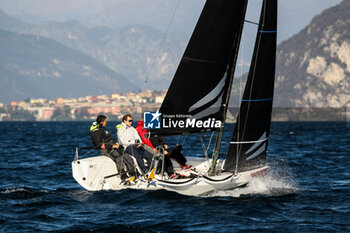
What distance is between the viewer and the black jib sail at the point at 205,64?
1413 cm

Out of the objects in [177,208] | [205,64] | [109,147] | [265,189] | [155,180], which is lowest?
[177,208]

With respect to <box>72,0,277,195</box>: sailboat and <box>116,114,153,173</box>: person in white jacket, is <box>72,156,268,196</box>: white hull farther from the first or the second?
<box>116,114,153,173</box>: person in white jacket

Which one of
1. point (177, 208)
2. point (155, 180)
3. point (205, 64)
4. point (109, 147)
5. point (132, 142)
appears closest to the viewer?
point (177, 208)

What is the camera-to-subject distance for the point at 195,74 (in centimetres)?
1420

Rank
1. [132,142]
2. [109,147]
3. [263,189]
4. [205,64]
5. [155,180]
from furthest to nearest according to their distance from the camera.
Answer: [263,189] → [109,147] → [132,142] → [205,64] → [155,180]

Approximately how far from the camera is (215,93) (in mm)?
14344

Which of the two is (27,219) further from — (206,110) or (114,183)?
(206,110)

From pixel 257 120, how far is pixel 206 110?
1790mm

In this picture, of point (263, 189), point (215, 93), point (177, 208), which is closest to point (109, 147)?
point (177, 208)

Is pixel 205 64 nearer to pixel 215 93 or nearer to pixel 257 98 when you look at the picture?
pixel 215 93

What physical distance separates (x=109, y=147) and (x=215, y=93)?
336 centimetres

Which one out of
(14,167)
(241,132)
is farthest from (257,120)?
(14,167)

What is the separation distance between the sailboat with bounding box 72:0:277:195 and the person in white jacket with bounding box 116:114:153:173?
0.62 metres

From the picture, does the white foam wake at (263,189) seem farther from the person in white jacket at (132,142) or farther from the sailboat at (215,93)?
the person in white jacket at (132,142)
